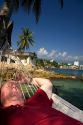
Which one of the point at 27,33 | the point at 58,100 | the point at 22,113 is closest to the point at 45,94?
the point at 58,100

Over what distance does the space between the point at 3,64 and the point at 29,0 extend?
22.6ft

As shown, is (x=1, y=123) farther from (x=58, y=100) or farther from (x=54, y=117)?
(x=58, y=100)

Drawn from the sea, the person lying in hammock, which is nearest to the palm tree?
the sea

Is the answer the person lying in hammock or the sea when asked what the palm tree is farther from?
the person lying in hammock

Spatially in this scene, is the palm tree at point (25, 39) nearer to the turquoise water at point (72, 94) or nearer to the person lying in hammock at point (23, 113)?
the turquoise water at point (72, 94)

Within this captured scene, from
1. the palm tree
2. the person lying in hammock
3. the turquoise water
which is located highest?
the palm tree

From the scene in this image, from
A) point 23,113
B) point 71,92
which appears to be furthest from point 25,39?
point 23,113

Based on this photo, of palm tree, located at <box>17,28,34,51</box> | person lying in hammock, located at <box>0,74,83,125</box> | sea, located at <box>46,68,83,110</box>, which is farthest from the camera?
palm tree, located at <box>17,28,34,51</box>

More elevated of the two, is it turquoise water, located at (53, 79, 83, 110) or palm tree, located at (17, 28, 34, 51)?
palm tree, located at (17, 28, 34, 51)

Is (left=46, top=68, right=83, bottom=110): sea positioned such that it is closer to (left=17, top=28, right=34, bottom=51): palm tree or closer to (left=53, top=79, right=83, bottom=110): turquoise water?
(left=53, top=79, right=83, bottom=110): turquoise water

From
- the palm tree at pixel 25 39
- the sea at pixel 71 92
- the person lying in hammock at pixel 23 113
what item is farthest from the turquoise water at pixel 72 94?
the palm tree at pixel 25 39

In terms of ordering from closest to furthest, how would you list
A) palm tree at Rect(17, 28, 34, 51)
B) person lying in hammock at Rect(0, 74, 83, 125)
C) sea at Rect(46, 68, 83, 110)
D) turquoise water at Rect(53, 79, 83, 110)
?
person lying in hammock at Rect(0, 74, 83, 125), turquoise water at Rect(53, 79, 83, 110), sea at Rect(46, 68, 83, 110), palm tree at Rect(17, 28, 34, 51)

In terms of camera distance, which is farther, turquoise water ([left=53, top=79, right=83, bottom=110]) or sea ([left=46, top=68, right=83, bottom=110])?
sea ([left=46, top=68, right=83, bottom=110])

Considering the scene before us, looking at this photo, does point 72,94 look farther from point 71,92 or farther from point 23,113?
point 23,113
